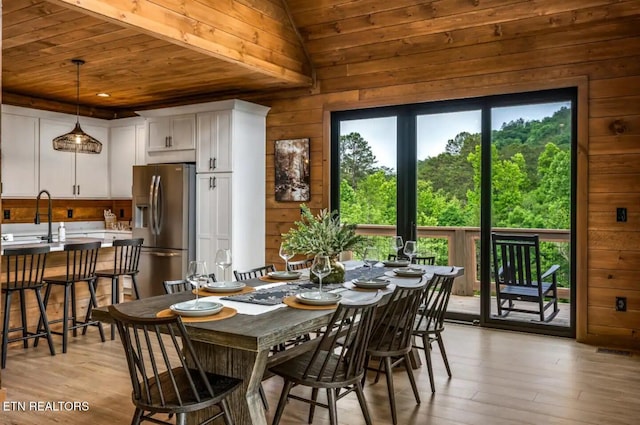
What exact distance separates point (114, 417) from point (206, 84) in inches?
153

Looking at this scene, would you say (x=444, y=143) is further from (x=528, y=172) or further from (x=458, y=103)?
(x=528, y=172)

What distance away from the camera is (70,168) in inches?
265

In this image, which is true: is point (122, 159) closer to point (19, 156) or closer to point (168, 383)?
point (19, 156)

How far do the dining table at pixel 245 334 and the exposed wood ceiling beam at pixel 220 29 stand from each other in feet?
6.74

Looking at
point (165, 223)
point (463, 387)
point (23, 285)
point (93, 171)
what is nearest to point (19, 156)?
point (93, 171)

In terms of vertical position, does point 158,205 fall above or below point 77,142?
below

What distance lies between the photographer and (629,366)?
3.91m

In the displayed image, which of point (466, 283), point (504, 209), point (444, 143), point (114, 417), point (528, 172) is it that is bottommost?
point (114, 417)

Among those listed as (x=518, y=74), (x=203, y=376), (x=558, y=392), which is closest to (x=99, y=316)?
(x=203, y=376)

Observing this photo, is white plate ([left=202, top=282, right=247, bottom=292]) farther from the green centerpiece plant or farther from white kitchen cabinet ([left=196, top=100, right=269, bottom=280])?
white kitchen cabinet ([left=196, top=100, right=269, bottom=280])

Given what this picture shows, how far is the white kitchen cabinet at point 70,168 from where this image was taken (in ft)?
21.1

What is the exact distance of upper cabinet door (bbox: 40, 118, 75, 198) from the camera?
6.41 m

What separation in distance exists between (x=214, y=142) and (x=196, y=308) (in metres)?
3.63

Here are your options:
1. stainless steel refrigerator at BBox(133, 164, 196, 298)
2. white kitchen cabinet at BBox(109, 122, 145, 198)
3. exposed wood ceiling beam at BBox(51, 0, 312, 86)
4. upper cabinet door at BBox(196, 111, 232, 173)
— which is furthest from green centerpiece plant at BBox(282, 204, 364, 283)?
white kitchen cabinet at BBox(109, 122, 145, 198)
